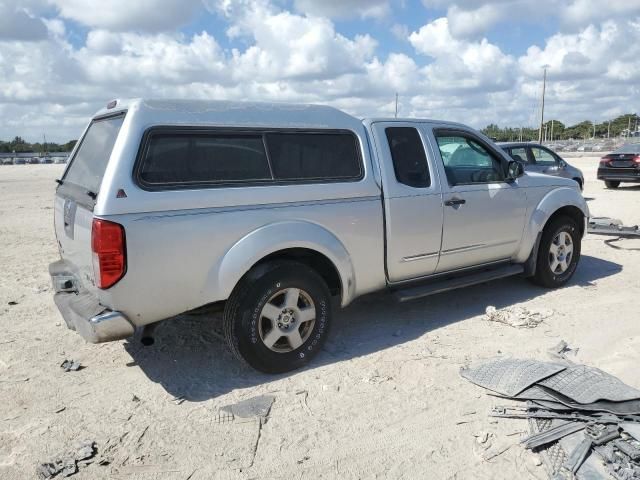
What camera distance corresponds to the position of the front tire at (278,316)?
155 inches

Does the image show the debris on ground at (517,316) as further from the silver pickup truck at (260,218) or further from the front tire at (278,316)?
the front tire at (278,316)

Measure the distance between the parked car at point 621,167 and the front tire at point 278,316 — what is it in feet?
53.4

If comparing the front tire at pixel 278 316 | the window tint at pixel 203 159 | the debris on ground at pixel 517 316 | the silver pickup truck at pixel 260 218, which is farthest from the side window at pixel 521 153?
the window tint at pixel 203 159

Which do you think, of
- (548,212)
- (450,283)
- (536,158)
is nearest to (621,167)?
(536,158)

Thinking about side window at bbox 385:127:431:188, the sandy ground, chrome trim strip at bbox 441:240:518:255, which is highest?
side window at bbox 385:127:431:188

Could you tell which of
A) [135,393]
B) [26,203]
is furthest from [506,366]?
[26,203]

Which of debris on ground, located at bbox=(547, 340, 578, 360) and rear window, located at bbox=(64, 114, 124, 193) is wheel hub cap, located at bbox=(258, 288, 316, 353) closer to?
rear window, located at bbox=(64, 114, 124, 193)

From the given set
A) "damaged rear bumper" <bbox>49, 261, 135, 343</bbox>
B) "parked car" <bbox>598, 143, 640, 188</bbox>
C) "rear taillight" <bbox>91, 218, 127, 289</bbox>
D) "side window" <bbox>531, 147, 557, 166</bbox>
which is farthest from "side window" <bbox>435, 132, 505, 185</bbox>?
"parked car" <bbox>598, 143, 640, 188</bbox>

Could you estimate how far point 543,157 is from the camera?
13648mm

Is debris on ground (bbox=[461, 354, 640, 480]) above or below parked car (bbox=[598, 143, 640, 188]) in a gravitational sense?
below

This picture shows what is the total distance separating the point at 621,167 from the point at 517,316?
14.8 meters

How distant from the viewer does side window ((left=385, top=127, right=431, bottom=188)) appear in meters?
4.81

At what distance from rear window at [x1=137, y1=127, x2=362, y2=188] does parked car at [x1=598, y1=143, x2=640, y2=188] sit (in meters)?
15.8

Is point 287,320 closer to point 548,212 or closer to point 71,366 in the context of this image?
point 71,366
